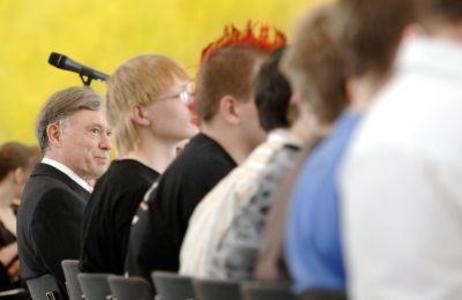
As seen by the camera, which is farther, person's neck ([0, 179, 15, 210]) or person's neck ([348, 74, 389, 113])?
person's neck ([0, 179, 15, 210])

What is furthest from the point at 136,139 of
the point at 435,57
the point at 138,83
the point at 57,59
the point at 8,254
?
the point at 8,254

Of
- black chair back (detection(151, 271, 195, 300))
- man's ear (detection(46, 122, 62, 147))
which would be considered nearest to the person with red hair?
black chair back (detection(151, 271, 195, 300))

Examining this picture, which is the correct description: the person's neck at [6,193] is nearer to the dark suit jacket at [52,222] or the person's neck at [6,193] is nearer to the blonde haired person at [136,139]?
the dark suit jacket at [52,222]

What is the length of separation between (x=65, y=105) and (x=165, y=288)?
2.22 m

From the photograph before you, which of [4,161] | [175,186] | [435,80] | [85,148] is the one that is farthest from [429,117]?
[4,161]

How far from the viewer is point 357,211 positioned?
242 cm

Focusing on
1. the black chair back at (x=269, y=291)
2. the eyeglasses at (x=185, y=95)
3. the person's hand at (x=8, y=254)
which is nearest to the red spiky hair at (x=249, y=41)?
the eyeglasses at (x=185, y=95)

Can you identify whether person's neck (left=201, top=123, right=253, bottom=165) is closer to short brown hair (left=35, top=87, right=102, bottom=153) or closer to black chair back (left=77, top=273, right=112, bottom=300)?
black chair back (left=77, top=273, right=112, bottom=300)

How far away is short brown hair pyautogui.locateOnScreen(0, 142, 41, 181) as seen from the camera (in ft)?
26.2

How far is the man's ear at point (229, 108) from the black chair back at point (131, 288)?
50cm

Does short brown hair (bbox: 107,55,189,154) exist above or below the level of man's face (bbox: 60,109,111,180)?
above

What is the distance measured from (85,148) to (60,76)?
2.52 meters

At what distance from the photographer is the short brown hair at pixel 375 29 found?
8.41 feet

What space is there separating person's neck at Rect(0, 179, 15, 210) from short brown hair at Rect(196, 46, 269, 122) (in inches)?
144
